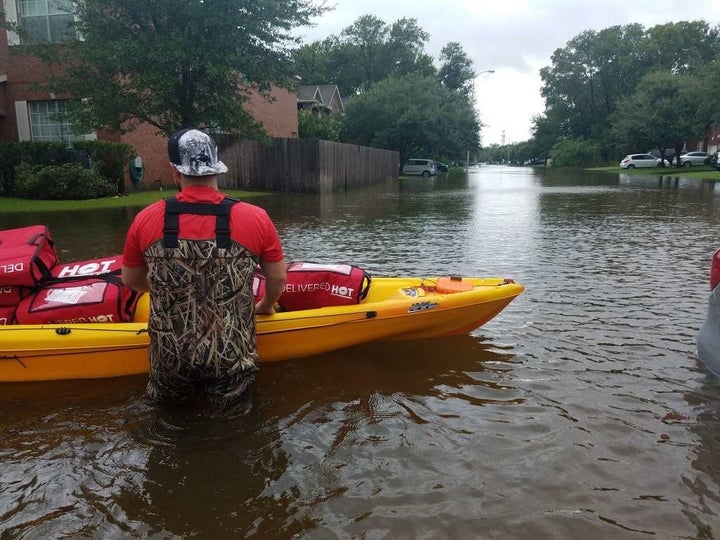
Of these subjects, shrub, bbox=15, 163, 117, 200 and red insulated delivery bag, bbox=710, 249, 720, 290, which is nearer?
red insulated delivery bag, bbox=710, 249, 720, 290

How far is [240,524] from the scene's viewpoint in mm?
2738

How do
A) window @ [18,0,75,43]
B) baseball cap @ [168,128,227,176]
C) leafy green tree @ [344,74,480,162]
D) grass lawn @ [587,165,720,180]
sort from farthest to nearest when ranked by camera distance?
1. leafy green tree @ [344,74,480,162]
2. grass lawn @ [587,165,720,180]
3. window @ [18,0,75,43]
4. baseball cap @ [168,128,227,176]

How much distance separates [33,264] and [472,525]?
3591mm

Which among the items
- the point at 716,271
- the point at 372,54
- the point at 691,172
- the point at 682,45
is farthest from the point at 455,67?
the point at 716,271

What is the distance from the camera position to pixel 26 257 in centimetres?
426

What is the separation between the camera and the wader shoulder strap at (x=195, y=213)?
10.0 ft

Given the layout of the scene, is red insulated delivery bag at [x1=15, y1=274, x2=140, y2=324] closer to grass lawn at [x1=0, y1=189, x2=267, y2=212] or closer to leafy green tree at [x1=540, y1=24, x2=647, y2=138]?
grass lawn at [x1=0, y1=189, x2=267, y2=212]

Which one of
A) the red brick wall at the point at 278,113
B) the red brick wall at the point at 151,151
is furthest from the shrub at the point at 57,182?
the red brick wall at the point at 278,113

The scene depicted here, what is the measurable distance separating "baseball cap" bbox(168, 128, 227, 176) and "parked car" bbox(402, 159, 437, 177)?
4281 centimetres

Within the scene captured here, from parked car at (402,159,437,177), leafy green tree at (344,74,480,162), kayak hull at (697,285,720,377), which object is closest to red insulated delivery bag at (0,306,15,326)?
kayak hull at (697,285,720,377)

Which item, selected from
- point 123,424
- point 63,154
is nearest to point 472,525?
point 123,424

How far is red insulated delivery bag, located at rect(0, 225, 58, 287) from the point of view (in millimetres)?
4211

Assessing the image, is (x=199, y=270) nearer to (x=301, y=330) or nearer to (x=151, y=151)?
(x=301, y=330)

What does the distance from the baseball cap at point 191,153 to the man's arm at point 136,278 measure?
0.68 metres
